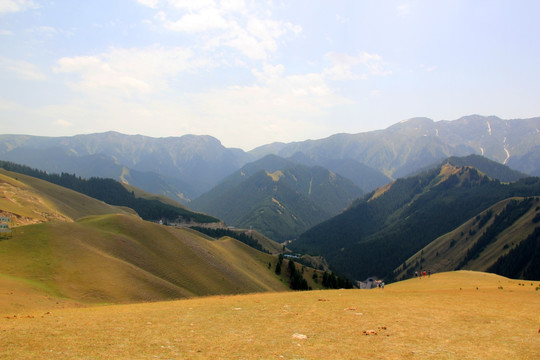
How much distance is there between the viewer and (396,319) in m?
27.0

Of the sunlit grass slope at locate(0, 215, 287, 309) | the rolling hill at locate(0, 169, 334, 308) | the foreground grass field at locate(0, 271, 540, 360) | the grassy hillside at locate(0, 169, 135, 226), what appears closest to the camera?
the foreground grass field at locate(0, 271, 540, 360)

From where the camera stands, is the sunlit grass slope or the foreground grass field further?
the sunlit grass slope

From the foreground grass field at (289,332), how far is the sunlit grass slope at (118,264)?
16902 mm

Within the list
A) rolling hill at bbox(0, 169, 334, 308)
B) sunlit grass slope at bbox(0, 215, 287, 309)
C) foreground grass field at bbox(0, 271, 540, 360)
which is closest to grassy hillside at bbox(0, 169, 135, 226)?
rolling hill at bbox(0, 169, 334, 308)

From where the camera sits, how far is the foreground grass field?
61.9 ft

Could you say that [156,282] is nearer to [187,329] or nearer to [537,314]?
[187,329]

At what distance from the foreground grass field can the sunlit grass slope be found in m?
16.9

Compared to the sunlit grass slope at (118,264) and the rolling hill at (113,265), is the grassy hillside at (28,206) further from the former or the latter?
the sunlit grass slope at (118,264)

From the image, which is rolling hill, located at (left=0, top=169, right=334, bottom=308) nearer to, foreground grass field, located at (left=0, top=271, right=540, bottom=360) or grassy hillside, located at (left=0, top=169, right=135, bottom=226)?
grassy hillside, located at (left=0, top=169, right=135, bottom=226)

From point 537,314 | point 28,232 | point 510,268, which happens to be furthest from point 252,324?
point 510,268

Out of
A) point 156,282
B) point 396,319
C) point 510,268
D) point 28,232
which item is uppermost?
point 396,319

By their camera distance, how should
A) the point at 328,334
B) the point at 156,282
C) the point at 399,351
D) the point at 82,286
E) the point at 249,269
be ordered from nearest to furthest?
the point at 399,351 < the point at 328,334 < the point at 82,286 < the point at 156,282 < the point at 249,269

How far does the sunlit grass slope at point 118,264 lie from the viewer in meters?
52.6

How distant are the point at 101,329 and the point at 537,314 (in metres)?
30.9
